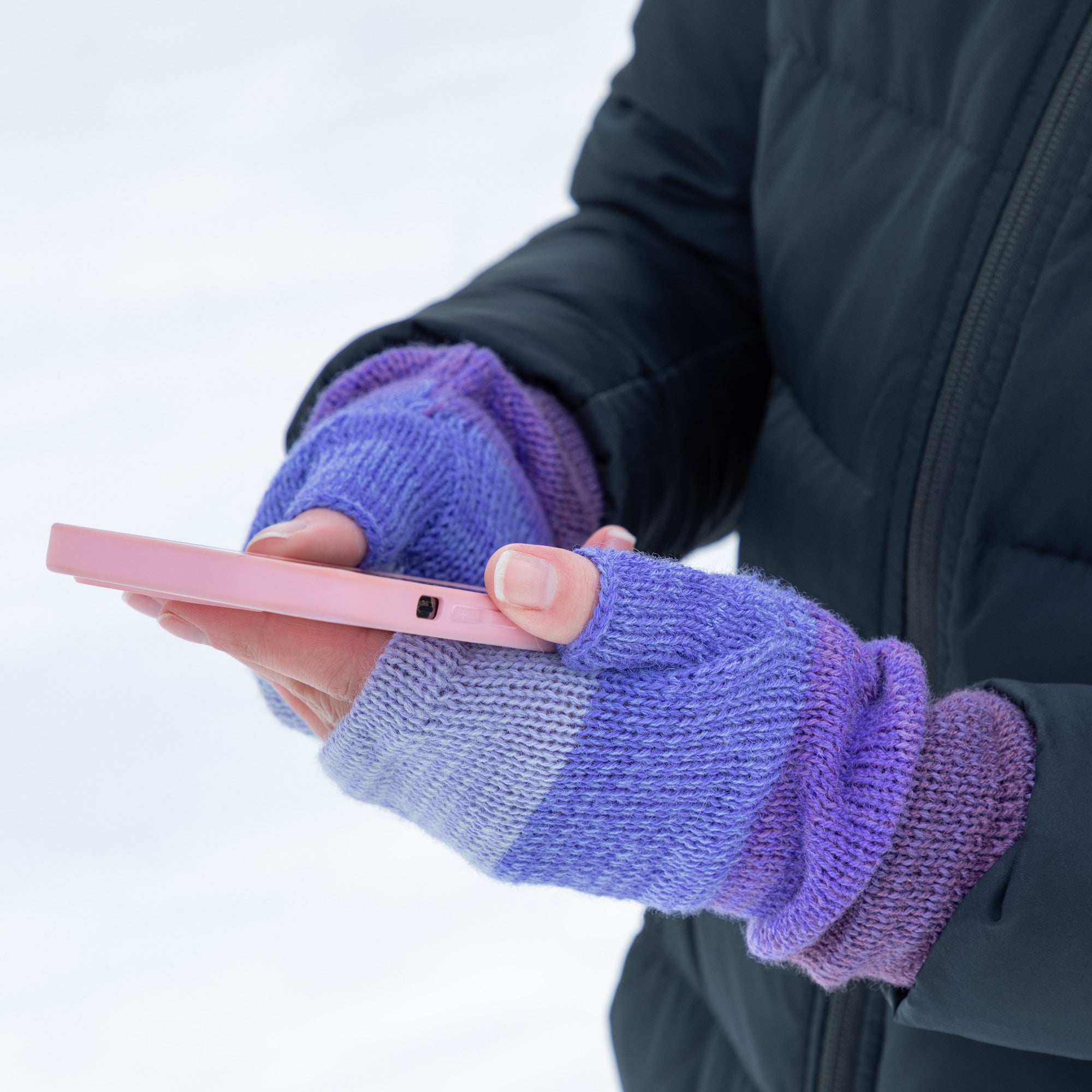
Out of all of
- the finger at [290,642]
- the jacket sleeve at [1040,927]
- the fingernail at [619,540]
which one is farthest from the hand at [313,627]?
the jacket sleeve at [1040,927]

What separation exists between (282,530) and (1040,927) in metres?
0.40

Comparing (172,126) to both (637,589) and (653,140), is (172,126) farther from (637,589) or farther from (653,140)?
(637,589)

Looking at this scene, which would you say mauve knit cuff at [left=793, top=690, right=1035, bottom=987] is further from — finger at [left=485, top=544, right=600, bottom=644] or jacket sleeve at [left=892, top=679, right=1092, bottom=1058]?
finger at [left=485, top=544, right=600, bottom=644]

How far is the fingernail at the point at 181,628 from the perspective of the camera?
0.51m

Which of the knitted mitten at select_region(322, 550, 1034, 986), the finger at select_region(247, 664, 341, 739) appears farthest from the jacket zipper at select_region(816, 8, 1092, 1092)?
the finger at select_region(247, 664, 341, 739)

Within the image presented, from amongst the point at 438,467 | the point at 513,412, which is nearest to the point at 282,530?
the point at 438,467

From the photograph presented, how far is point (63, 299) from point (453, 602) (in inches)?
36.3

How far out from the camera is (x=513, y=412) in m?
0.74

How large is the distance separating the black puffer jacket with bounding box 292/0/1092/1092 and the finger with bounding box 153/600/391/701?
285 mm

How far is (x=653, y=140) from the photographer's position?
879 millimetres

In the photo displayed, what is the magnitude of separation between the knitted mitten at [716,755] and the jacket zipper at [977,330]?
0.15 m

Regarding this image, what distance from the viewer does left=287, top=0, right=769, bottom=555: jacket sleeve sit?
0.77 m

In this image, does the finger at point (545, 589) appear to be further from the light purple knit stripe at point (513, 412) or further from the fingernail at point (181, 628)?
the light purple knit stripe at point (513, 412)

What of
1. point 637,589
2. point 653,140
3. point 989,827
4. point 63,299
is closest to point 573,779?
point 637,589
